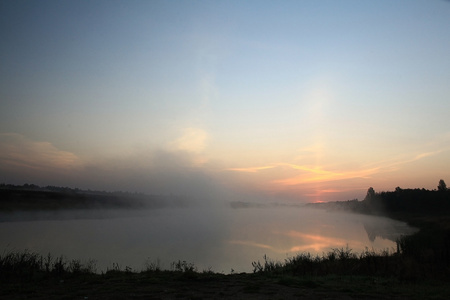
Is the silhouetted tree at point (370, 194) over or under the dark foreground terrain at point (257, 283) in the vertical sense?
over

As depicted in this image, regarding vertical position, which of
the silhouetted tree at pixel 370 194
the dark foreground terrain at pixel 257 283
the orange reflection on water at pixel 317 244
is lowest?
the orange reflection on water at pixel 317 244

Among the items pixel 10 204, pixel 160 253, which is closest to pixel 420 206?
pixel 160 253

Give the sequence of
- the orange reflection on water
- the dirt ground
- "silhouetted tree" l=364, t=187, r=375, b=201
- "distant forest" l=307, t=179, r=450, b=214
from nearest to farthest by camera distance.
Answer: the dirt ground → the orange reflection on water → "distant forest" l=307, t=179, r=450, b=214 → "silhouetted tree" l=364, t=187, r=375, b=201

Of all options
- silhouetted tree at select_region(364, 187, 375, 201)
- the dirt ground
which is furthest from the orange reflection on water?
silhouetted tree at select_region(364, 187, 375, 201)

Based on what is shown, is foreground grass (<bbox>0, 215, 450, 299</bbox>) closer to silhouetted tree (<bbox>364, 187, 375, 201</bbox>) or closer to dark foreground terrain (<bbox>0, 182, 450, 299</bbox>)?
dark foreground terrain (<bbox>0, 182, 450, 299</bbox>)

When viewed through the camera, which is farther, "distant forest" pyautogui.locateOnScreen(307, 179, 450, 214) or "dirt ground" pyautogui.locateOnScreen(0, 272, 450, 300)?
"distant forest" pyautogui.locateOnScreen(307, 179, 450, 214)

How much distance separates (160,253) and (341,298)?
58.1 ft

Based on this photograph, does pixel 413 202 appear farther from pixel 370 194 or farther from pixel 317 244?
pixel 317 244

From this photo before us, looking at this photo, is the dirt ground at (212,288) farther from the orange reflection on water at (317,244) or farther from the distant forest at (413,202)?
the distant forest at (413,202)

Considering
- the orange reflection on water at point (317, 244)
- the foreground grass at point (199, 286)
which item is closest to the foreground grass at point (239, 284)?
the foreground grass at point (199, 286)

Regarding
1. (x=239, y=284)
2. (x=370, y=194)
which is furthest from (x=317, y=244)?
(x=370, y=194)

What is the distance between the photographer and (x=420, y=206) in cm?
7300

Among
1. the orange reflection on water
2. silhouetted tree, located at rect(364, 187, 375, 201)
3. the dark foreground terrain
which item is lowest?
the orange reflection on water

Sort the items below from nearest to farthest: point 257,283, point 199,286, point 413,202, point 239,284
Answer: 1. point 199,286
2. point 239,284
3. point 257,283
4. point 413,202
